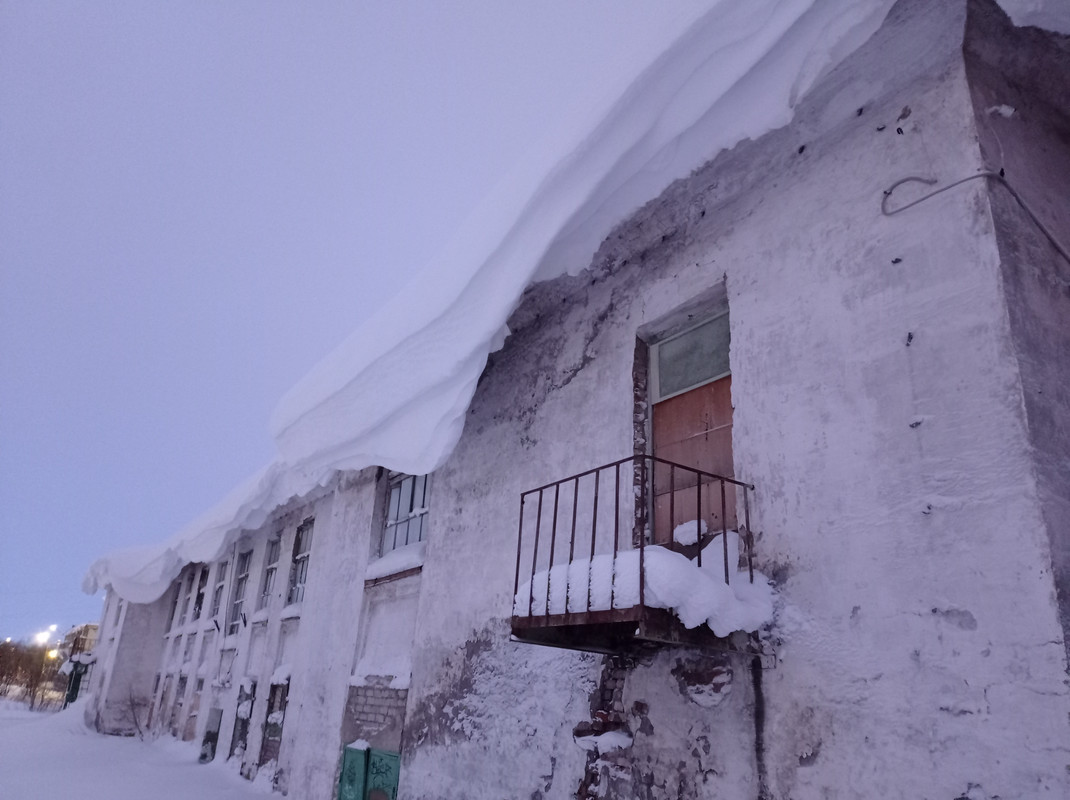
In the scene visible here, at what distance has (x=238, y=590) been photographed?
13797 millimetres

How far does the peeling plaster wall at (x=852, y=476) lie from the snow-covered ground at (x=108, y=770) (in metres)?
6.27

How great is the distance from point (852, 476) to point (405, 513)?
5.80m

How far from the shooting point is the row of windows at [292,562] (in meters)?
Answer: 8.11

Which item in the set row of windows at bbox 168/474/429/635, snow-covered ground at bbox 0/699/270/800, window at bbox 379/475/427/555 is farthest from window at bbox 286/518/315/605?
window at bbox 379/475/427/555

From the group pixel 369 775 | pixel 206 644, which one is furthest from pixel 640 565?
pixel 206 644

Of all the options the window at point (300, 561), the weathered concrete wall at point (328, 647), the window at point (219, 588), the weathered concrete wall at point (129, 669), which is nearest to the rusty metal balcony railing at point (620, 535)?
the weathered concrete wall at point (328, 647)

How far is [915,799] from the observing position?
114 inches

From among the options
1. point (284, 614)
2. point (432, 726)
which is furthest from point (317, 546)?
point (432, 726)

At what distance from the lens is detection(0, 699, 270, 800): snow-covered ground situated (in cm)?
940

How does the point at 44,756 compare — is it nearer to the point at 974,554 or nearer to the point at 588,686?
the point at 588,686

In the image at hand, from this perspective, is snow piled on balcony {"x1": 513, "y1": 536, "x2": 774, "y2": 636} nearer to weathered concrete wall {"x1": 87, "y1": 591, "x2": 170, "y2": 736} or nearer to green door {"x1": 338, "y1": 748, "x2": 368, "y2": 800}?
green door {"x1": 338, "y1": 748, "x2": 368, "y2": 800}

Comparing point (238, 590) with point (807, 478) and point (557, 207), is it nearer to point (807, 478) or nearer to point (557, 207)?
point (557, 207)

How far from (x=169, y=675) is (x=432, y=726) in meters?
13.9

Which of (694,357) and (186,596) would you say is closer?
(694,357)
